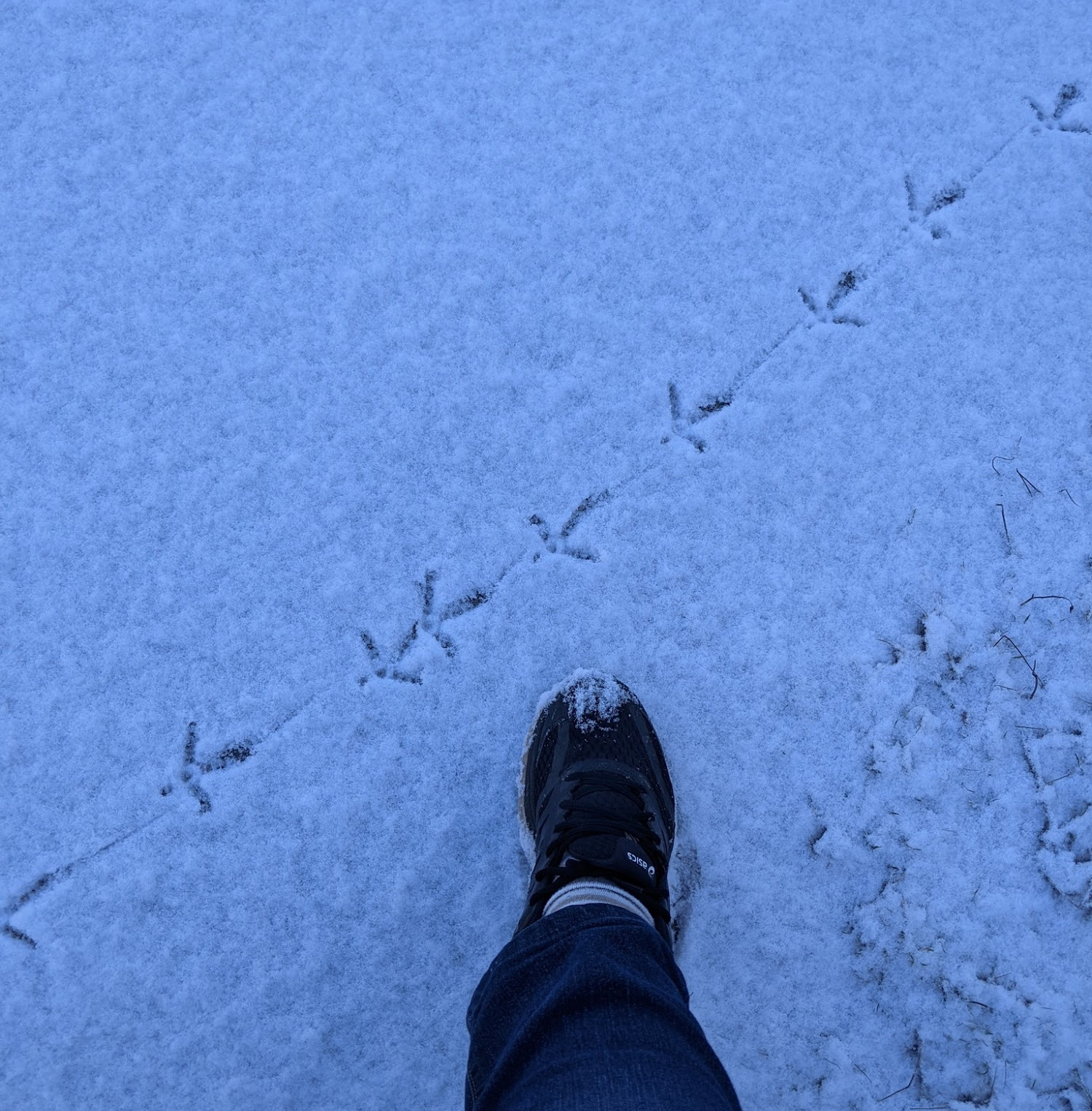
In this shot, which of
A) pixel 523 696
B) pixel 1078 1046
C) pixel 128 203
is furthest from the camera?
pixel 128 203

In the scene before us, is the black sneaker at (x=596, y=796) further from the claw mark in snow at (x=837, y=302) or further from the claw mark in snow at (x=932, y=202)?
the claw mark in snow at (x=932, y=202)

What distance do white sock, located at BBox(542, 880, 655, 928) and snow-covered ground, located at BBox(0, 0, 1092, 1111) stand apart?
16cm

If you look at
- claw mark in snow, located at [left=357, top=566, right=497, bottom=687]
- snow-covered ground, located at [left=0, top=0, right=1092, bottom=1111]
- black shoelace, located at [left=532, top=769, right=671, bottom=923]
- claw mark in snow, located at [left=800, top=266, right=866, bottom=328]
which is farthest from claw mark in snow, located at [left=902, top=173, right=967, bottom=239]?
black shoelace, located at [left=532, top=769, right=671, bottom=923]

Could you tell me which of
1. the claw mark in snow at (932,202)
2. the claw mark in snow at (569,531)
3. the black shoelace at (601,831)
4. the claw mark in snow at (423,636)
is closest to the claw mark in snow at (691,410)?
the claw mark in snow at (569,531)

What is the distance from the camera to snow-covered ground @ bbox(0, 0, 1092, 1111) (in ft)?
4.96

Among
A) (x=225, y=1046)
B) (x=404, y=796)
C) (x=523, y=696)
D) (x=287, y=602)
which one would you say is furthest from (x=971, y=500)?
(x=225, y=1046)

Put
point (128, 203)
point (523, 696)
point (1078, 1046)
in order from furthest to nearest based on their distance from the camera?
point (128, 203), point (523, 696), point (1078, 1046)

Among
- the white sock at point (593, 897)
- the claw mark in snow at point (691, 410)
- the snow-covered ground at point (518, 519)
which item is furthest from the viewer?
the claw mark in snow at point (691, 410)

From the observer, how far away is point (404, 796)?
61.2 inches

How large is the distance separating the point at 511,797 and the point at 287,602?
616 millimetres

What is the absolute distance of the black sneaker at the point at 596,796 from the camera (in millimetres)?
1426

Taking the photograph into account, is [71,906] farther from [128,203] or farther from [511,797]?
[128,203]

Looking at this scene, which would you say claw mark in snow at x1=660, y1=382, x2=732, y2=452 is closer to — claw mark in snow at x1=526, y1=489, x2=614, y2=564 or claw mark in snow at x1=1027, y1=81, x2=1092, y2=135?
claw mark in snow at x1=526, y1=489, x2=614, y2=564

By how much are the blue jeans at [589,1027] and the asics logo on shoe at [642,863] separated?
110mm
